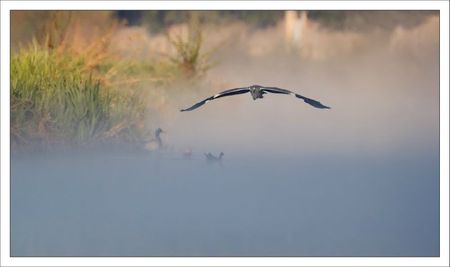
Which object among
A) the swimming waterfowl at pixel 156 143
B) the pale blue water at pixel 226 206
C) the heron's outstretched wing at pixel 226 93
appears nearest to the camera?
the heron's outstretched wing at pixel 226 93

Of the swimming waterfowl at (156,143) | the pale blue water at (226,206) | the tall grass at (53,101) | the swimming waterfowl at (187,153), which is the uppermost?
the tall grass at (53,101)

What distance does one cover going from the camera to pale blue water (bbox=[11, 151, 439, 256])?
27.9 ft

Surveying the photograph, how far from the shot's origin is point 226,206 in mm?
8531

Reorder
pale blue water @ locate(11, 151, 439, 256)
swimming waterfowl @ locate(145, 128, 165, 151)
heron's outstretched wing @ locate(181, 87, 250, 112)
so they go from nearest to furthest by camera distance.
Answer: heron's outstretched wing @ locate(181, 87, 250, 112) → pale blue water @ locate(11, 151, 439, 256) → swimming waterfowl @ locate(145, 128, 165, 151)

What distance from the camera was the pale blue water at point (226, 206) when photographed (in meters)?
8.49

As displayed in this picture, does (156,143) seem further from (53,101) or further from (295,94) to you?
(295,94)

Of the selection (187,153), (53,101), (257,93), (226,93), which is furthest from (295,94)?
(53,101)

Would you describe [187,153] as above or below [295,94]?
below

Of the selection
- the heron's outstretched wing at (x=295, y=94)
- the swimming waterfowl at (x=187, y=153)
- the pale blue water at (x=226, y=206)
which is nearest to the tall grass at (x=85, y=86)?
the pale blue water at (x=226, y=206)

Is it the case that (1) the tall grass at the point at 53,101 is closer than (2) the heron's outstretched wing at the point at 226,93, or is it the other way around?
(2) the heron's outstretched wing at the point at 226,93

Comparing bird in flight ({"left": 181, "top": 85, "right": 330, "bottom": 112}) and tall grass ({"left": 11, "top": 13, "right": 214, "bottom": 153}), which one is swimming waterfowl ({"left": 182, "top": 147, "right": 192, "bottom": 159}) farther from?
bird in flight ({"left": 181, "top": 85, "right": 330, "bottom": 112})

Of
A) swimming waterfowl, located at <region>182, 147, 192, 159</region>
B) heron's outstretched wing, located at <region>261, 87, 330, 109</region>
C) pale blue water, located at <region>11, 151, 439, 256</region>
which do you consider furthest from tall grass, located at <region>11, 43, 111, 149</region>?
heron's outstretched wing, located at <region>261, 87, 330, 109</region>

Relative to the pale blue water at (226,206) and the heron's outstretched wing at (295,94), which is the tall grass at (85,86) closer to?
the pale blue water at (226,206)

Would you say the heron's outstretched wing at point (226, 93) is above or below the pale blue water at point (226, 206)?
above
